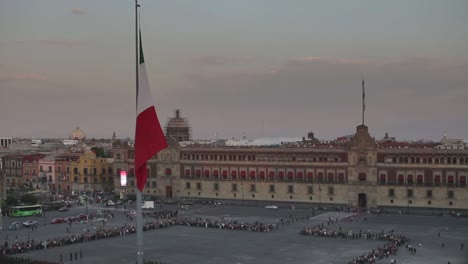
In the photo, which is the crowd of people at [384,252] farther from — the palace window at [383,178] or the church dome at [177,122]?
the church dome at [177,122]

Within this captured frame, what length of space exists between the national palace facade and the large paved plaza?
7124 mm

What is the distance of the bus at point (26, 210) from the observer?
77.4m

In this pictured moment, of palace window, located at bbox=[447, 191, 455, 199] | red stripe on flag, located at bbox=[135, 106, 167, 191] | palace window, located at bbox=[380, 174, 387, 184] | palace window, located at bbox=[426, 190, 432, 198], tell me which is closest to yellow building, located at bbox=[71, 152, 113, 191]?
palace window, located at bbox=[380, 174, 387, 184]

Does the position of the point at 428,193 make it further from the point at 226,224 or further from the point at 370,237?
the point at 226,224

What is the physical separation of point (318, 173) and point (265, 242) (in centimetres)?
3041

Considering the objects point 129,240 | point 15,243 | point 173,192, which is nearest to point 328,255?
point 129,240

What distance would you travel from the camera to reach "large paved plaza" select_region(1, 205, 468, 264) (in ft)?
165

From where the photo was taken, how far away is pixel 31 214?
78375 mm

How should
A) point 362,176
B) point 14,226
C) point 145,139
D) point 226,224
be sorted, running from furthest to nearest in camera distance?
point 362,176
point 226,224
point 14,226
point 145,139

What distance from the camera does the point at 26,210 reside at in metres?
78.6

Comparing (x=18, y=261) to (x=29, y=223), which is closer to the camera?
(x=18, y=261)

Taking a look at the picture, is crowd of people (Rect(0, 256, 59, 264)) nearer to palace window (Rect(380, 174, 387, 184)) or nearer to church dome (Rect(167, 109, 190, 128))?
palace window (Rect(380, 174, 387, 184))

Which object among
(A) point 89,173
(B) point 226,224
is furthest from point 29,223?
(A) point 89,173

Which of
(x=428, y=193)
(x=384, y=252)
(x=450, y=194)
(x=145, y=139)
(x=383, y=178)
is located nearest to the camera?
(x=145, y=139)
